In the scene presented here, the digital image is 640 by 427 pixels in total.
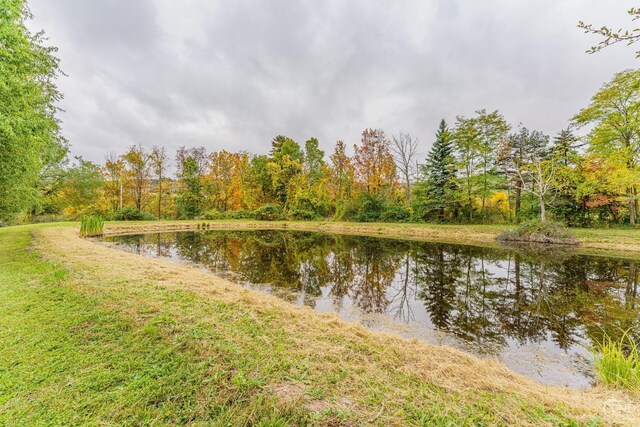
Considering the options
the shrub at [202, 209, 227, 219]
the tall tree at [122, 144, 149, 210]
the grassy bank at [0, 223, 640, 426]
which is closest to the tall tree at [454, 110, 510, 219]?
the grassy bank at [0, 223, 640, 426]

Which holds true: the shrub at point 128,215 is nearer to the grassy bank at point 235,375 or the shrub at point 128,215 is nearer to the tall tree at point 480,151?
the grassy bank at point 235,375

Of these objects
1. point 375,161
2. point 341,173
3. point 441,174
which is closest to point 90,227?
point 341,173

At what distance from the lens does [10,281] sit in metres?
5.17

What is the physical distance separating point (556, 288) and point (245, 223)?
1002 inches

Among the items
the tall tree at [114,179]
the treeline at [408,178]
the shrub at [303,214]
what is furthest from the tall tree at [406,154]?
the tall tree at [114,179]

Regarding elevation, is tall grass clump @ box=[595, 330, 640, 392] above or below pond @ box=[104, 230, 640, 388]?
above

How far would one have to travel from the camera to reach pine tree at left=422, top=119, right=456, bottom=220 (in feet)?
76.4

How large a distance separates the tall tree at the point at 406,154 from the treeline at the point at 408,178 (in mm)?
103

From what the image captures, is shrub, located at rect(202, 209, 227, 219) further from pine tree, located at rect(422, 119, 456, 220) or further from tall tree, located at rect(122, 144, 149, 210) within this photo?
pine tree, located at rect(422, 119, 456, 220)

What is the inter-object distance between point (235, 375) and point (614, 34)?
15.1 feet

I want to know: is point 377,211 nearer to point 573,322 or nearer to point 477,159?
point 477,159

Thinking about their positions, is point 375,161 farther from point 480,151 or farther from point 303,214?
point 303,214

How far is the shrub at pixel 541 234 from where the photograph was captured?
14.5 metres

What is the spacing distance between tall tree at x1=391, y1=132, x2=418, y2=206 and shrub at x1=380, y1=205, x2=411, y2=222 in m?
2.05
